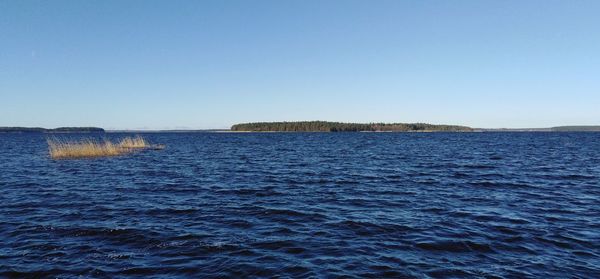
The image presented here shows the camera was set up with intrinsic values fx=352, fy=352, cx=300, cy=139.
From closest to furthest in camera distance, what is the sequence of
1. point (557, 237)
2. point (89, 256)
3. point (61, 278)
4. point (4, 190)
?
point (61, 278)
point (89, 256)
point (557, 237)
point (4, 190)

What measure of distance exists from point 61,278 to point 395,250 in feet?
32.6

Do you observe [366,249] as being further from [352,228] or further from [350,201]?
[350,201]

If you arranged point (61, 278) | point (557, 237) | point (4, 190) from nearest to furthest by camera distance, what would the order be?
1. point (61, 278)
2. point (557, 237)
3. point (4, 190)

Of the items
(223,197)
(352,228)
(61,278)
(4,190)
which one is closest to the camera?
(61,278)

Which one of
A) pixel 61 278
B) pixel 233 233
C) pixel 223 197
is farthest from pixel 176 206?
pixel 61 278

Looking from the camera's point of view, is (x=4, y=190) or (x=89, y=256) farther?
(x=4, y=190)

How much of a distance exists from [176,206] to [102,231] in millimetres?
4708

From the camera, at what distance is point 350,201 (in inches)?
765

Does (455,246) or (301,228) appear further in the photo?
(301,228)

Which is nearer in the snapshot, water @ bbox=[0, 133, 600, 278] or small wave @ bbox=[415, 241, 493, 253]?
water @ bbox=[0, 133, 600, 278]

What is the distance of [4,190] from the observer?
23078mm

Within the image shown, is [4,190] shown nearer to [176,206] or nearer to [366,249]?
[176,206]

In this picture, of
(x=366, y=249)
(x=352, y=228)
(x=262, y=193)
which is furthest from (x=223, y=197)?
(x=366, y=249)

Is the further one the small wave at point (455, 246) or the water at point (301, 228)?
the small wave at point (455, 246)
